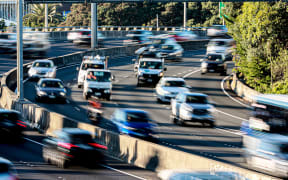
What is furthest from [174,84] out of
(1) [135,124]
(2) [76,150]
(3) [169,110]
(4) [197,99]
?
(2) [76,150]

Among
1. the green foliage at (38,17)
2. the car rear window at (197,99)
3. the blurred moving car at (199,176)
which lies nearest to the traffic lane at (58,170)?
the blurred moving car at (199,176)

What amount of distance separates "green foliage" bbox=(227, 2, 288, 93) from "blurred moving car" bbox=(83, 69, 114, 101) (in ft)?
50.4

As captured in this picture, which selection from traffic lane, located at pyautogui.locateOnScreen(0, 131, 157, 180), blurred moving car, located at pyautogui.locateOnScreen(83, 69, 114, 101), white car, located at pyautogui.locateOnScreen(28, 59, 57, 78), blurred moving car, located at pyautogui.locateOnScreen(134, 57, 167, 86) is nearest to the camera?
traffic lane, located at pyautogui.locateOnScreen(0, 131, 157, 180)

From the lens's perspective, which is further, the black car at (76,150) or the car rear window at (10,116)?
the car rear window at (10,116)

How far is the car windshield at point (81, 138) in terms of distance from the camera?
1827cm

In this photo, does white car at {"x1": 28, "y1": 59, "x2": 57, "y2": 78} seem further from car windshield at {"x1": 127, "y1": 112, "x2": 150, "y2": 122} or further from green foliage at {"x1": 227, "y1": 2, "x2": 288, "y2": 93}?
car windshield at {"x1": 127, "y1": 112, "x2": 150, "y2": 122}

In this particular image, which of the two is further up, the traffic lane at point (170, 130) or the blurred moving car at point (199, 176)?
the blurred moving car at point (199, 176)

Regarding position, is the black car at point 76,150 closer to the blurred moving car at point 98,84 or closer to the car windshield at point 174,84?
the blurred moving car at point 98,84

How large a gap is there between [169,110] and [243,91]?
9.55m

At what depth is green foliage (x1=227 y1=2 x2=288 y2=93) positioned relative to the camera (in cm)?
4503

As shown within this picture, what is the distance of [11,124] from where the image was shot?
23.2 metres

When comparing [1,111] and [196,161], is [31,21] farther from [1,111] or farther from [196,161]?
[196,161]

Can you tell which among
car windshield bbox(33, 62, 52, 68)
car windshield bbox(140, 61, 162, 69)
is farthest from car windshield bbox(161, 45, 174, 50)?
car windshield bbox(33, 62, 52, 68)

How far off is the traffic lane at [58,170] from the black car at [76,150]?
1.15ft
